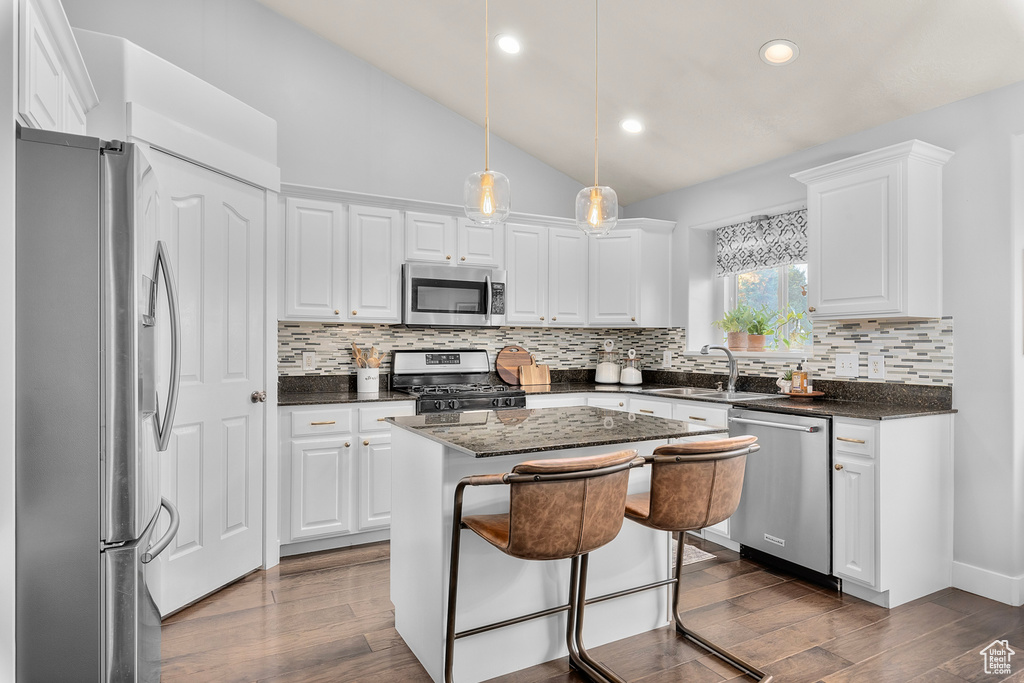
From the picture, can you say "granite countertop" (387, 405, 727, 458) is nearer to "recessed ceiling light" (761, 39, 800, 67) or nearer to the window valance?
"recessed ceiling light" (761, 39, 800, 67)

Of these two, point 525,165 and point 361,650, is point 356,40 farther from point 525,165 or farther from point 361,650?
point 361,650

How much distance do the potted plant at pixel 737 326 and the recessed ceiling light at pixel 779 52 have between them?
5.72 feet

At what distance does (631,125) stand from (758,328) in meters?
1.69

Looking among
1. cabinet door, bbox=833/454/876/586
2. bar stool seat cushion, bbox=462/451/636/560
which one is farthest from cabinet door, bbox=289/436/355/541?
cabinet door, bbox=833/454/876/586

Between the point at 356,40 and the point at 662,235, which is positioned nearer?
the point at 356,40

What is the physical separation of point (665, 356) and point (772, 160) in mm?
1746

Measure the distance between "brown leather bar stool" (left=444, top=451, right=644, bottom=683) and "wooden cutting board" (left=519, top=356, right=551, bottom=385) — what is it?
282 centimetres

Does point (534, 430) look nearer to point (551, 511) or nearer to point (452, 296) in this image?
point (551, 511)

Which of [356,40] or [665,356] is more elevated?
[356,40]

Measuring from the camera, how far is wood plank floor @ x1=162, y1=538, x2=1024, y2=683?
7.25ft

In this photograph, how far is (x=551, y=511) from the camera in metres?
1.81

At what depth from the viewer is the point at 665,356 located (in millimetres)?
4973

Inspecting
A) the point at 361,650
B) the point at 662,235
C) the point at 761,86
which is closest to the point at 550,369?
the point at 662,235

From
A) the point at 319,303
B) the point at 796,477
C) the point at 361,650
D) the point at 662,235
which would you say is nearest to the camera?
the point at 361,650
